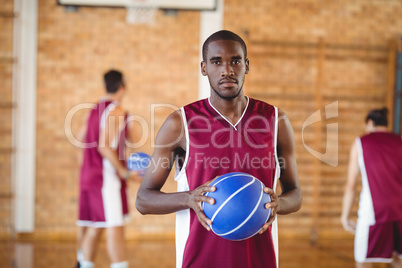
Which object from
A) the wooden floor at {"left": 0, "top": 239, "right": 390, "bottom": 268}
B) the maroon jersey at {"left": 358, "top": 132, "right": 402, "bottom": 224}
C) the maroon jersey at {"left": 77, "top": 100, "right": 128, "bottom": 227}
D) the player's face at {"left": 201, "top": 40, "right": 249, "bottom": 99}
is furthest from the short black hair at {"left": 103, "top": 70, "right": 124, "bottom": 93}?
the player's face at {"left": 201, "top": 40, "right": 249, "bottom": 99}

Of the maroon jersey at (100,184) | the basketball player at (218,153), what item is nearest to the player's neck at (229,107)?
the basketball player at (218,153)

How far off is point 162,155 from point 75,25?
432cm

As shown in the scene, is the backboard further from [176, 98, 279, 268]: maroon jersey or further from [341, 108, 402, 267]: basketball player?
[176, 98, 279, 268]: maroon jersey

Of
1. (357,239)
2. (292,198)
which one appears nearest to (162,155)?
(292,198)

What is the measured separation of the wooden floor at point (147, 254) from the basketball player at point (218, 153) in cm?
290

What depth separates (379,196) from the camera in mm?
3043

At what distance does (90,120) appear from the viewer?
345 centimetres

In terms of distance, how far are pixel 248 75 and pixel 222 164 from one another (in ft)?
14.1

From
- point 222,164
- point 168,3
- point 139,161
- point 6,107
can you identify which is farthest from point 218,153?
point 6,107

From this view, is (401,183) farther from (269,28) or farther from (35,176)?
(35,176)

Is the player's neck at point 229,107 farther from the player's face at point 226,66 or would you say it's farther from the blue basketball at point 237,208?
the blue basketball at point 237,208

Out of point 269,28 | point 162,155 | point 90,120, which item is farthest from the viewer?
point 269,28

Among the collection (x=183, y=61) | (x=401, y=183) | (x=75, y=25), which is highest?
(x=75, y=25)

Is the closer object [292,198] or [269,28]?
[292,198]
